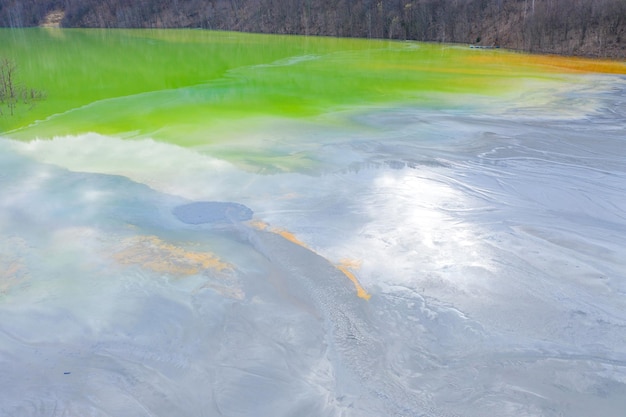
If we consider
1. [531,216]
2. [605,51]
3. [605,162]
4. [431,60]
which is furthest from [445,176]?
[605,51]

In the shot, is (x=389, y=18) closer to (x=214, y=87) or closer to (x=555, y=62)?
(x=555, y=62)

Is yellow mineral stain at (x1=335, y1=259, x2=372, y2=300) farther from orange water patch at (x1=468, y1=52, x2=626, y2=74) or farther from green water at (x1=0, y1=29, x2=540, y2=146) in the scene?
orange water patch at (x1=468, y1=52, x2=626, y2=74)

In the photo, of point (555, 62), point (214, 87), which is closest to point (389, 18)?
point (555, 62)

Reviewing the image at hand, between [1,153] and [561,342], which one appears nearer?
[561,342]

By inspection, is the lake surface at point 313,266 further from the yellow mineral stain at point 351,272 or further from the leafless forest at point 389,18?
the leafless forest at point 389,18

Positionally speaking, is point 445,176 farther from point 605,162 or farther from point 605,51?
point 605,51

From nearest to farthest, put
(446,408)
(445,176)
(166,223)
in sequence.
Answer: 1. (446,408)
2. (166,223)
3. (445,176)

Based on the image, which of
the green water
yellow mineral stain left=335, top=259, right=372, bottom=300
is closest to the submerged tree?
the green water
